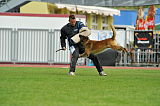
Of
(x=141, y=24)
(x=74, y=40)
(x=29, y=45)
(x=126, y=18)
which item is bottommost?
(x=29, y=45)

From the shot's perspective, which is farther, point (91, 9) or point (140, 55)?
point (91, 9)

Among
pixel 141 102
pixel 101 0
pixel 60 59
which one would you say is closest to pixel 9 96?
pixel 141 102

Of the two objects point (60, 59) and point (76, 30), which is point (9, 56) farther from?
point (76, 30)

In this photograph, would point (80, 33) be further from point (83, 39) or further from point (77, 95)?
point (77, 95)

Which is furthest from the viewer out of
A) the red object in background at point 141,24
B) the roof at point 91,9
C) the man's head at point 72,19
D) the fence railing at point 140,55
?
the roof at point 91,9

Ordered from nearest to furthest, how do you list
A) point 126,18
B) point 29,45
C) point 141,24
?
1. point 29,45
2. point 141,24
3. point 126,18

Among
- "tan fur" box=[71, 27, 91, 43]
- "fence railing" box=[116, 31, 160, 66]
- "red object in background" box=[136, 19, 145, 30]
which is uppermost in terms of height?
"tan fur" box=[71, 27, 91, 43]

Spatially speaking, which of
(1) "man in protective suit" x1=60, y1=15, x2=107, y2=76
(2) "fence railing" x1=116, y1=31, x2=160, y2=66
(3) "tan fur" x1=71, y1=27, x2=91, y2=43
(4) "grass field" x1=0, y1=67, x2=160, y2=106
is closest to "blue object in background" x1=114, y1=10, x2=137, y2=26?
(2) "fence railing" x1=116, y1=31, x2=160, y2=66

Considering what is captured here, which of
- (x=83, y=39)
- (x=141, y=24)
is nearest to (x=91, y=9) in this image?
(x=141, y=24)

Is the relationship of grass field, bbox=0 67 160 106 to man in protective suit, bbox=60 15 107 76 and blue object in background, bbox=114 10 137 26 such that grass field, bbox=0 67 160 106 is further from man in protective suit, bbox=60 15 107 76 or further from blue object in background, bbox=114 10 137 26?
blue object in background, bbox=114 10 137 26

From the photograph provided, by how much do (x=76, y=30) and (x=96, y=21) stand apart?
79.5 feet

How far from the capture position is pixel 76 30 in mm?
15008

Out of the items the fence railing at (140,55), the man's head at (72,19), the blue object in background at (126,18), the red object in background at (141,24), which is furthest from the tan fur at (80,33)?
the blue object in background at (126,18)

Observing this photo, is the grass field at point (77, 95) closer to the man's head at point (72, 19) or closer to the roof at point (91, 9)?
the man's head at point (72, 19)
